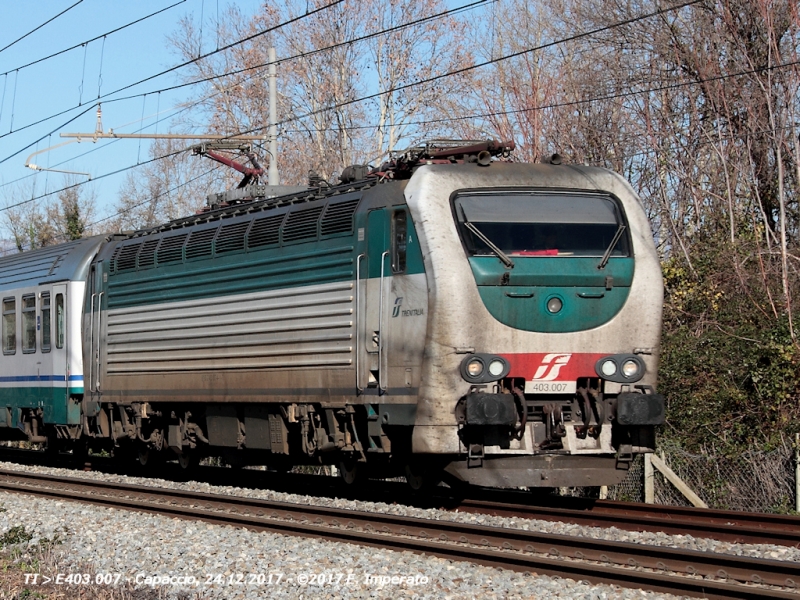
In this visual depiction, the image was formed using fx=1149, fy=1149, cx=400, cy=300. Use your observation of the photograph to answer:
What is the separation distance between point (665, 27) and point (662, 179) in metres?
3.22

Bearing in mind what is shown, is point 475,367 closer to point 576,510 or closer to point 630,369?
point 630,369

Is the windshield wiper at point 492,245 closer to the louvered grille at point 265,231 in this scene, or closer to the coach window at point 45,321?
the louvered grille at point 265,231

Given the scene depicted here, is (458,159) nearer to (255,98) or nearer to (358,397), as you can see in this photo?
(358,397)

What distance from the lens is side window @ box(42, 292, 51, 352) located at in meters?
18.4

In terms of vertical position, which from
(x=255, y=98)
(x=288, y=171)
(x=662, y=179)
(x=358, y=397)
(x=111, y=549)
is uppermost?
(x=255, y=98)

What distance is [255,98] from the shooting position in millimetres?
40875

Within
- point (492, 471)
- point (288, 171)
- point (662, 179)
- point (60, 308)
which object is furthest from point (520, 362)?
point (288, 171)

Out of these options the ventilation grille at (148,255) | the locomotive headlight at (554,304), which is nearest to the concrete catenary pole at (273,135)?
the ventilation grille at (148,255)

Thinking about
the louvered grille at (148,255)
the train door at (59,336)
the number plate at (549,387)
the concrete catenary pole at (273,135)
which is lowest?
the number plate at (549,387)

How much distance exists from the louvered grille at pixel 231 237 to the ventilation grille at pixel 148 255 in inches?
71.8

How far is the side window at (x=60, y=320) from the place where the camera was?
A: 18078 millimetres

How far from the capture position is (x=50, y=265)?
1875 cm

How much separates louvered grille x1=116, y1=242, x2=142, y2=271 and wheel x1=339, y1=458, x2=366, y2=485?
497 centimetres

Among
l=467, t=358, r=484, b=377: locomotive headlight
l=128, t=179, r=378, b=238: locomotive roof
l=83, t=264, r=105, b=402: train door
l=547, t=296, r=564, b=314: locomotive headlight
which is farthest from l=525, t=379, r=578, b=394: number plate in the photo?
l=83, t=264, r=105, b=402: train door
